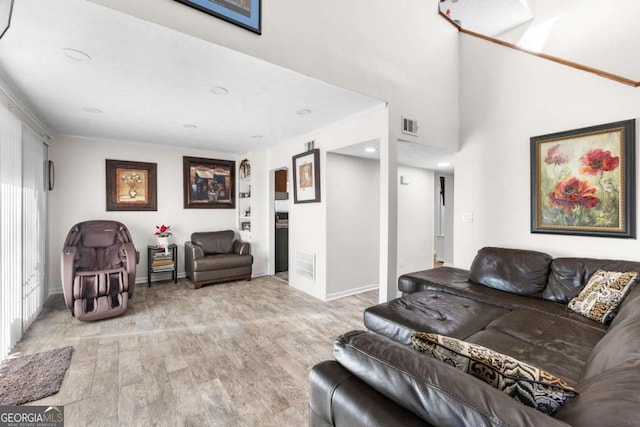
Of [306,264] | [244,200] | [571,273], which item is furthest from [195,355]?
[244,200]

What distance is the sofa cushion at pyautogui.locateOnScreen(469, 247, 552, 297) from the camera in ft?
8.64

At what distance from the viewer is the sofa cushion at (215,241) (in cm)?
493

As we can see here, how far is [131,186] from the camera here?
463 centimetres

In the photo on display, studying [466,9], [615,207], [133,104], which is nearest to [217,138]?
[133,104]

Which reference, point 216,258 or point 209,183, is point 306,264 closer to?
point 216,258

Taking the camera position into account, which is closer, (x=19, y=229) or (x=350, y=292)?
(x=19, y=229)

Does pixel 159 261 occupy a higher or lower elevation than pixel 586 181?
lower

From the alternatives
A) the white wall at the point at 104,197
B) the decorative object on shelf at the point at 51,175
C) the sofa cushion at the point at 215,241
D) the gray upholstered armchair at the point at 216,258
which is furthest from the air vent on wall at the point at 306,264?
the decorative object on shelf at the point at 51,175

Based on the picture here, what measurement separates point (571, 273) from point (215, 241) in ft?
15.9

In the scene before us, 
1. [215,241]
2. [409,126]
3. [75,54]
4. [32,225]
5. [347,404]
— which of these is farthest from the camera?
[215,241]

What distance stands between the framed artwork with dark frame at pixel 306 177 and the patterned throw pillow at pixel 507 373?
3103 millimetres

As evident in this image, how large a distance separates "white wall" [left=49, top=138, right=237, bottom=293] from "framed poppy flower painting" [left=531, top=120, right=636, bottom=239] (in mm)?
5021

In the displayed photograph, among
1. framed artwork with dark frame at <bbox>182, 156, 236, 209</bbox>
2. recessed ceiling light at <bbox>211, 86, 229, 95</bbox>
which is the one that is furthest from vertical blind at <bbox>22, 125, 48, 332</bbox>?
recessed ceiling light at <bbox>211, 86, 229, 95</bbox>

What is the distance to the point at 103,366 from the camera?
2.24 metres
